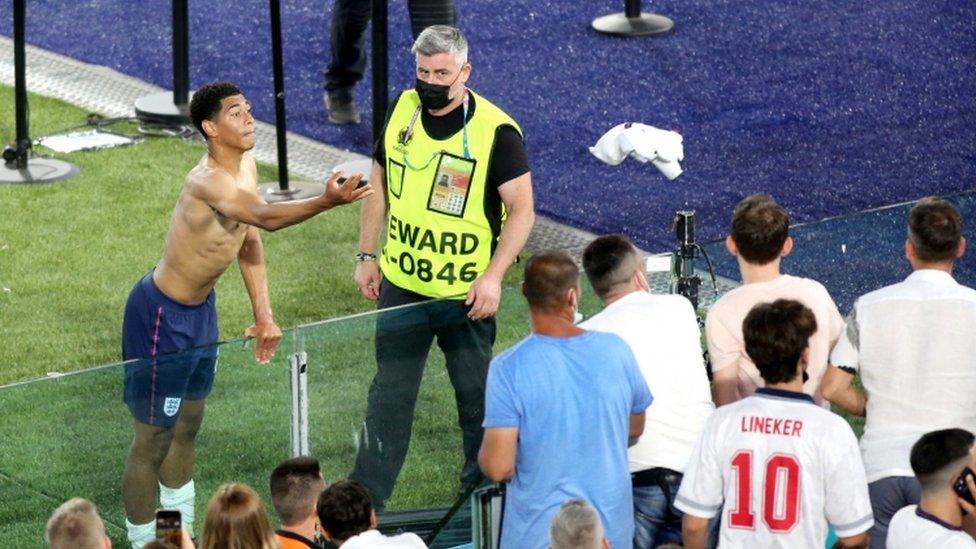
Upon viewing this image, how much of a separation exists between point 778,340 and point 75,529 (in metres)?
1.96

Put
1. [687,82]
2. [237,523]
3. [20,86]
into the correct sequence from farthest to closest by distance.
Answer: [687,82]
[20,86]
[237,523]

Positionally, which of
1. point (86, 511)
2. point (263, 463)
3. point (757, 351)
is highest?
point (757, 351)

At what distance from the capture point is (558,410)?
5.52 meters

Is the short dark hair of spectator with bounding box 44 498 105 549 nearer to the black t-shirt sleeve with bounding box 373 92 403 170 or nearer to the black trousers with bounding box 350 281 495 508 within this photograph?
the black trousers with bounding box 350 281 495 508

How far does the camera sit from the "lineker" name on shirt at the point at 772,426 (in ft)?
17.1

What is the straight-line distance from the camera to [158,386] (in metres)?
6.77

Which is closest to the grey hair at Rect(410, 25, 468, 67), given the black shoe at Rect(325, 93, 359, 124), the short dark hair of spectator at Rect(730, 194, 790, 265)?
the short dark hair of spectator at Rect(730, 194, 790, 265)

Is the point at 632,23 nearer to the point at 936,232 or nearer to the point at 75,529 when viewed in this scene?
the point at 936,232

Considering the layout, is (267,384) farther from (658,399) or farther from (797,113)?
(797,113)

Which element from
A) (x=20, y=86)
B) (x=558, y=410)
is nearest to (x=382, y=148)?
(x=558, y=410)

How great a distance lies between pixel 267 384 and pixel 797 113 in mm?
6914

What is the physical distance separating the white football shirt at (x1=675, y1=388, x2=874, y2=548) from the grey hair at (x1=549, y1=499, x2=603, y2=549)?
0.51 meters

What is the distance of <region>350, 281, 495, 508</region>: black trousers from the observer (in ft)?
22.7

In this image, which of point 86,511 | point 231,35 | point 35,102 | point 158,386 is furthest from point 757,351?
point 231,35
